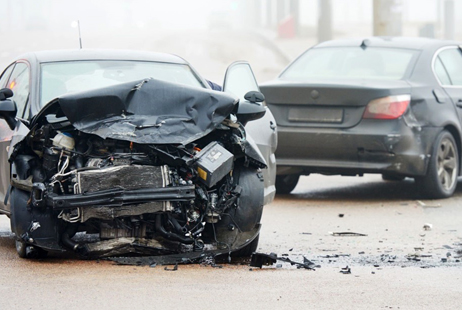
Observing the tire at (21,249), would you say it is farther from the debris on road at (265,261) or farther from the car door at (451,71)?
the car door at (451,71)

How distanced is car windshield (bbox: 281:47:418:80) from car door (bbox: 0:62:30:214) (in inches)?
159

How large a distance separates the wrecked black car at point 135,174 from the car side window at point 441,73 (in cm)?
505

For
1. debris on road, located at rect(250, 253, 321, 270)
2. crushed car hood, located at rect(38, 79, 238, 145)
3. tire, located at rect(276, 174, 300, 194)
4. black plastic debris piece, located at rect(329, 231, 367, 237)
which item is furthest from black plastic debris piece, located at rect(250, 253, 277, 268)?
Answer: tire, located at rect(276, 174, 300, 194)

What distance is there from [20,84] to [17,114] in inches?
16.3

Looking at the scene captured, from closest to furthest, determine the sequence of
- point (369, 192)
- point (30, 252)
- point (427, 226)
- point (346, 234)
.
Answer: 1. point (30, 252)
2. point (346, 234)
3. point (427, 226)
4. point (369, 192)

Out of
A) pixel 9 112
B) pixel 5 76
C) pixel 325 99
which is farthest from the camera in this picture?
pixel 325 99

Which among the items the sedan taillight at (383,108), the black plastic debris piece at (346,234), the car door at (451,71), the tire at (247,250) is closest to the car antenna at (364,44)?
the car door at (451,71)

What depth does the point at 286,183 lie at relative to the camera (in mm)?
11758

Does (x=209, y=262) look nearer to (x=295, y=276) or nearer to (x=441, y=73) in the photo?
(x=295, y=276)

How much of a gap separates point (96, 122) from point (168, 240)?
3.07 feet

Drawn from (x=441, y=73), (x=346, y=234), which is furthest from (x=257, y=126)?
(x=441, y=73)

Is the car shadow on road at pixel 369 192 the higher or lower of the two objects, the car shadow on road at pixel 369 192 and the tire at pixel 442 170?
the lower

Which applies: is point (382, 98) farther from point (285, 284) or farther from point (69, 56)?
point (285, 284)

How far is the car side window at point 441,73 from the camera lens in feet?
37.4
